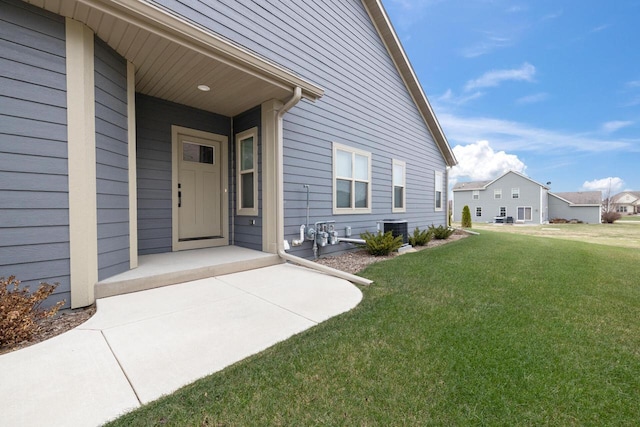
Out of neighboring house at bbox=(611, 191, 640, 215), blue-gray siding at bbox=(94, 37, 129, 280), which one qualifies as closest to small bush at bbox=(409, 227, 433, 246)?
blue-gray siding at bbox=(94, 37, 129, 280)

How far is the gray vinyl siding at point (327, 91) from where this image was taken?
4.63 m

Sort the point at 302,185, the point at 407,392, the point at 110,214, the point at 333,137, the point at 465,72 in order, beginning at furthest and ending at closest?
the point at 465,72 < the point at 333,137 < the point at 302,185 < the point at 110,214 < the point at 407,392

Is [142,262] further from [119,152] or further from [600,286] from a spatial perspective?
[600,286]

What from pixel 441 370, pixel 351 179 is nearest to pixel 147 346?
pixel 441 370

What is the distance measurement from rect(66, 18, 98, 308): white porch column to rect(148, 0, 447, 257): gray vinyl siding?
5.15 ft

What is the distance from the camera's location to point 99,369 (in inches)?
68.1

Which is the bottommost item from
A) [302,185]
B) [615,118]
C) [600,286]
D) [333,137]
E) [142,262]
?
[600,286]

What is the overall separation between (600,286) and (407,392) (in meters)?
4.32

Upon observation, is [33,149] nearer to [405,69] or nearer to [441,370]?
[441,370]

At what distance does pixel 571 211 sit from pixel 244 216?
38.5 m

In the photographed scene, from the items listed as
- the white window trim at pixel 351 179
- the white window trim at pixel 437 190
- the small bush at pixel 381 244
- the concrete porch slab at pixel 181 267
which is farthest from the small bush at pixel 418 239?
the concrete porch slab at pixel 181 267

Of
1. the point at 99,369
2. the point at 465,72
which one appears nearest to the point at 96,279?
the point at 99,369

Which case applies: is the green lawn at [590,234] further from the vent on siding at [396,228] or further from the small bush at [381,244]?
the small bush at [381,244]

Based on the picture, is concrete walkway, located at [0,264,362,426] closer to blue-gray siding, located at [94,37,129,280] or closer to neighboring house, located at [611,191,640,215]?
blue-gray siding, located at [94,37,129,280]
